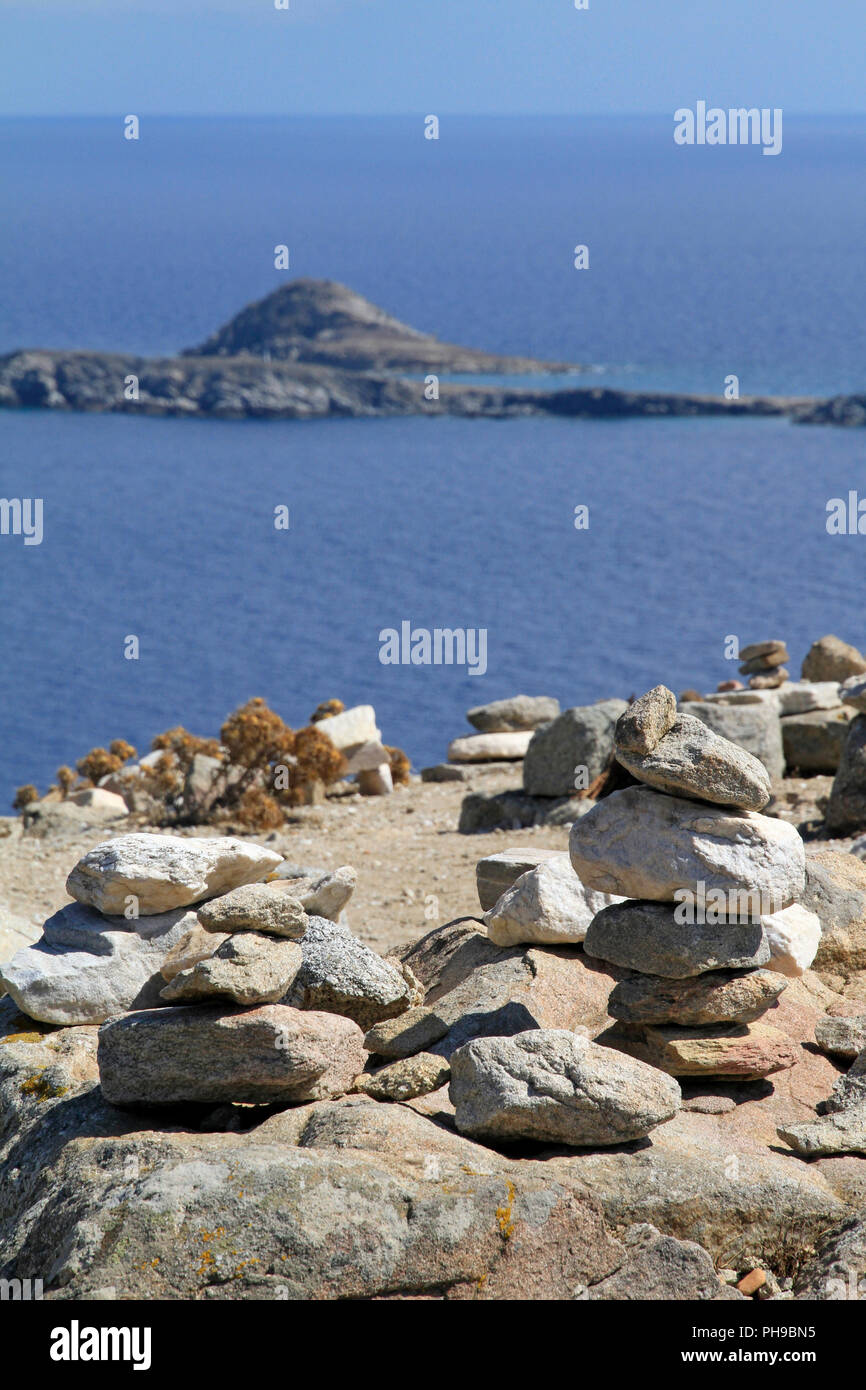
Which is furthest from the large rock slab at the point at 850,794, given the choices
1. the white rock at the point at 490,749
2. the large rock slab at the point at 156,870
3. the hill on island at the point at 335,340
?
the hill on island at the point at 335,340

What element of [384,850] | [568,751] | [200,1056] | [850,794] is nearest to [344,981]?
[200,1056]

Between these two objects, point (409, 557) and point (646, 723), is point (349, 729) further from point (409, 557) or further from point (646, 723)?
point (409, 557)

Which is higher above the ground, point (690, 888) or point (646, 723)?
point (646, 723)

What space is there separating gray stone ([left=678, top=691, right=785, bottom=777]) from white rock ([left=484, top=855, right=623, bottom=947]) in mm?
10991

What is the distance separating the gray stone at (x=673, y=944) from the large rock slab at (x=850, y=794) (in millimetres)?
8848

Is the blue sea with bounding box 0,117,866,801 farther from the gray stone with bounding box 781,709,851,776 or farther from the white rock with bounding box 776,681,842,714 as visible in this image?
the gray stone with bounding box 781,709,851,776

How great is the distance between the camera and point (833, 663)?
25.2 m

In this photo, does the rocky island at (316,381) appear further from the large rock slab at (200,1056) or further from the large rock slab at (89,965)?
the large rock slab at (200,1056)

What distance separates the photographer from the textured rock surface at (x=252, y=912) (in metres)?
8.00

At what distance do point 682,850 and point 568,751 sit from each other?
11572 mm

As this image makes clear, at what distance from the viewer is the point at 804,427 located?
131250mm

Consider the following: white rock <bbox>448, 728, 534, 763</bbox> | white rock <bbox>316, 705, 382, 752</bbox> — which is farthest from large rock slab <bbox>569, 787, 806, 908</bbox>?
white rock <bbox>448, 728, 534, 763</bbox>

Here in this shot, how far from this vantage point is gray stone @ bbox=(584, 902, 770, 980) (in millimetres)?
8273

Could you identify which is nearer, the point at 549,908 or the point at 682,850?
the point at 682,850
